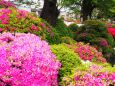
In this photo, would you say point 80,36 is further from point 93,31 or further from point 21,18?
point 21,18

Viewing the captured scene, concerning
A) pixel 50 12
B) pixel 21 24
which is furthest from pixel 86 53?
pixel 50 12

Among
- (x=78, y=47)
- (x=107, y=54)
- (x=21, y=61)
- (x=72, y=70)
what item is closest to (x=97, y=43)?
(x=107, y=54)

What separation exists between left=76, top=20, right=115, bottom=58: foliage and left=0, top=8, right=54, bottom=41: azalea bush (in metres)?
7.65

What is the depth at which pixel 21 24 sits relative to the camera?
36.5ft

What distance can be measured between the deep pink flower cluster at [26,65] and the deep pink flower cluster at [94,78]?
0.41 m

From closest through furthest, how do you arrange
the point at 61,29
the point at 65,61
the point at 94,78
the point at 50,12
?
1. the point at 94,78
2. the point at 65,61
3. the point at 61,29
4. the point at 50,12

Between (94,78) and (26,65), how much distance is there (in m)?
1.10

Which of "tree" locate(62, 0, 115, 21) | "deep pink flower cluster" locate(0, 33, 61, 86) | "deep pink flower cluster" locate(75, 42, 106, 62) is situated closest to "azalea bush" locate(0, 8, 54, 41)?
"deep pink flower cluster" locate(75, 42, 106, 62)

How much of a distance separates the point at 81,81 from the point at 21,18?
4874 millimetres

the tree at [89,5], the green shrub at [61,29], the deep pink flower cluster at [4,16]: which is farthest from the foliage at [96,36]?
the tree at [89,5]

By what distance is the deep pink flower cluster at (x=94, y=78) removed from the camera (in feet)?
21.9

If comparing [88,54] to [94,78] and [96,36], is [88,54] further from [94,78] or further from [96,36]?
[96,36]

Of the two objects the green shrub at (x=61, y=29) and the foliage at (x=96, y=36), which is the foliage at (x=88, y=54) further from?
the foliage at (x=96, y=36)

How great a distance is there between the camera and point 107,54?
62.3ft
